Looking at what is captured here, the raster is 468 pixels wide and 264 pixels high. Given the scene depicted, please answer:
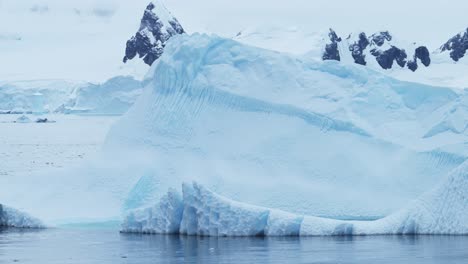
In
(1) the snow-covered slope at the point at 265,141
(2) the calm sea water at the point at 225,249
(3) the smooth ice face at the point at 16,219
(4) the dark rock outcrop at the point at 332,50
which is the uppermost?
(4) the dark rock outcrop at the point at 332,50

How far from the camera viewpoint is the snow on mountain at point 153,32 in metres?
96.8

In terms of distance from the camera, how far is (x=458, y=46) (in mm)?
74062

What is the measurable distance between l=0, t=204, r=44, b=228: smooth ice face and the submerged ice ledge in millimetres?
3454

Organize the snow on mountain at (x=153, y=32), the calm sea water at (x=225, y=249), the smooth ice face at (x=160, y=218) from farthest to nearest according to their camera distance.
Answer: the snow on mountain at (x=153, y=32) → the smooth ice face at (x=160, y=218) → the calm sea water at (x=225, y=249)

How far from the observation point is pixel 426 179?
876 inches

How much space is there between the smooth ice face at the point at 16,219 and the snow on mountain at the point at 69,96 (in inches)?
1958

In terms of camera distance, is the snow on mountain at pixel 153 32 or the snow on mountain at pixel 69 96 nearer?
the snow on mountain at pixel 69 96

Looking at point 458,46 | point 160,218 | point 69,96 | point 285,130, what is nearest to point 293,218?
point 160,218

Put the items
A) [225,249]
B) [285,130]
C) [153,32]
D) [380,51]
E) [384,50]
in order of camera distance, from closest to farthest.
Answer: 1. [225,249]
2. [285,130]
3. [380,51]
4. [384,50]
5. [153,32]

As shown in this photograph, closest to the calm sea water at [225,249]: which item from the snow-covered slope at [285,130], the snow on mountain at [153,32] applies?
the snow-covered slope at [285,130]

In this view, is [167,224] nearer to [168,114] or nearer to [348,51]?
[168,114]

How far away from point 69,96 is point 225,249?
69617 millimetres

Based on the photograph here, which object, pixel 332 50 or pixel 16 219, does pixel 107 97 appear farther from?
pixel 16 219

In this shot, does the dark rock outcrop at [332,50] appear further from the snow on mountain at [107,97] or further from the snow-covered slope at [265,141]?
the snow-covered slope at [265,141]
